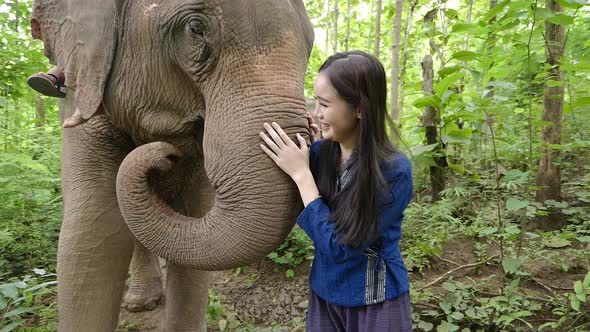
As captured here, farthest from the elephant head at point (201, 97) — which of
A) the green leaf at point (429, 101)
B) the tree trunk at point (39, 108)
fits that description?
the tree trunk at point (39, 108)

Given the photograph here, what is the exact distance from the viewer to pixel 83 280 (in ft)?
6.77

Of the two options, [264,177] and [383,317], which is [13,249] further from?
[383,317]

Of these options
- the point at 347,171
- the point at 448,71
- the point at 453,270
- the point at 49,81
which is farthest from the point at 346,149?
the point at 448,71

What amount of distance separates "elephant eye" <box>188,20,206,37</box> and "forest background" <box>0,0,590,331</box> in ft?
2.81

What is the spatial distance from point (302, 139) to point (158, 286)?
8.50 feet

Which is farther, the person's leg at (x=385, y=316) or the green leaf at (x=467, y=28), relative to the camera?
the green leaf at (x=467, y=28)

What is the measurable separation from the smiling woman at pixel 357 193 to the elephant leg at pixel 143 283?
2.30 metres

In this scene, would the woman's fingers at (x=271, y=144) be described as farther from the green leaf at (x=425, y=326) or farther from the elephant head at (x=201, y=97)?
the green leaf at (x=425, y=326)

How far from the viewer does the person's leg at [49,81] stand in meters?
1.98

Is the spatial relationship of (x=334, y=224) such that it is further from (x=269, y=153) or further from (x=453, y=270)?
(x=453, y=270)

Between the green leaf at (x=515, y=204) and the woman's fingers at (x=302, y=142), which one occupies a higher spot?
the woman's fingers at (x=302, y=142)

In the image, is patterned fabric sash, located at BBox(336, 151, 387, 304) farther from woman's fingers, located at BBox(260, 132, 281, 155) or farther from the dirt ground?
the dirt ground

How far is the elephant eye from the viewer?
5.47ft

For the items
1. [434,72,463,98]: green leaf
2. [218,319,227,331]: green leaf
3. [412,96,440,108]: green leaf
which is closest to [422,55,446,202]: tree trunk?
[412,96,440,108]: green leaf
